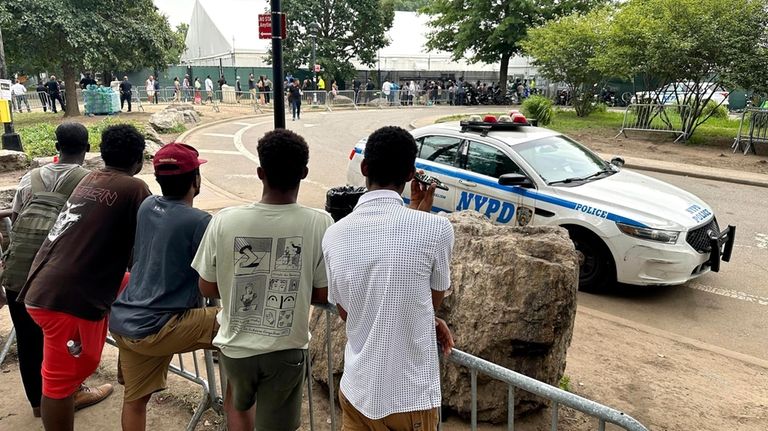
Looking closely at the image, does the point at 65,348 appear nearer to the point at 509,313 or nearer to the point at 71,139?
the point at 71,139

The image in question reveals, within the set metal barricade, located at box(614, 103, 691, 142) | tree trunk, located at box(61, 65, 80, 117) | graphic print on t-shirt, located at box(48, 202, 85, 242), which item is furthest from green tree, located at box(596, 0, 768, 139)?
tree trunk, located at box(61, 65, 80, 117)

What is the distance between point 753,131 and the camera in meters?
15.0

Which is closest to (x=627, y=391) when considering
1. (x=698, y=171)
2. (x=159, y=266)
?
(x=159, y=266)

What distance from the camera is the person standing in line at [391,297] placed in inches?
75.4

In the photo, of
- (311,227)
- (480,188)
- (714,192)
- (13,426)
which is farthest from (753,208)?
(13,426)

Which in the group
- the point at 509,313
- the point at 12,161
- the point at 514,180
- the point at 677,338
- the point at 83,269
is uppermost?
the point at 83,269

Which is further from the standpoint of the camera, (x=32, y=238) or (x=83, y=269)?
(x=32, y=238)

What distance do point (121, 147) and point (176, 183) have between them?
519mm

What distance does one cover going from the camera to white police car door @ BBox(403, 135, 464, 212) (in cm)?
697

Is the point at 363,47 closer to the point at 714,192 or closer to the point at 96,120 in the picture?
the point at 96,120

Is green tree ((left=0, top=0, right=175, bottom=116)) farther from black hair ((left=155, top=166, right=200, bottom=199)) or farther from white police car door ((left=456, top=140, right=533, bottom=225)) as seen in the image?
black hair ((left=155, top=166, right=200, bottom=199))

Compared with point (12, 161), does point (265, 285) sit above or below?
above

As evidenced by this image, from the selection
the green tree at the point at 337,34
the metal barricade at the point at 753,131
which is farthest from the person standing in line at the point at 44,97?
the metal barricade at the point at 753,131

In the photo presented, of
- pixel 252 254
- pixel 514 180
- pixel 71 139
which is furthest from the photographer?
pixel 514 180
